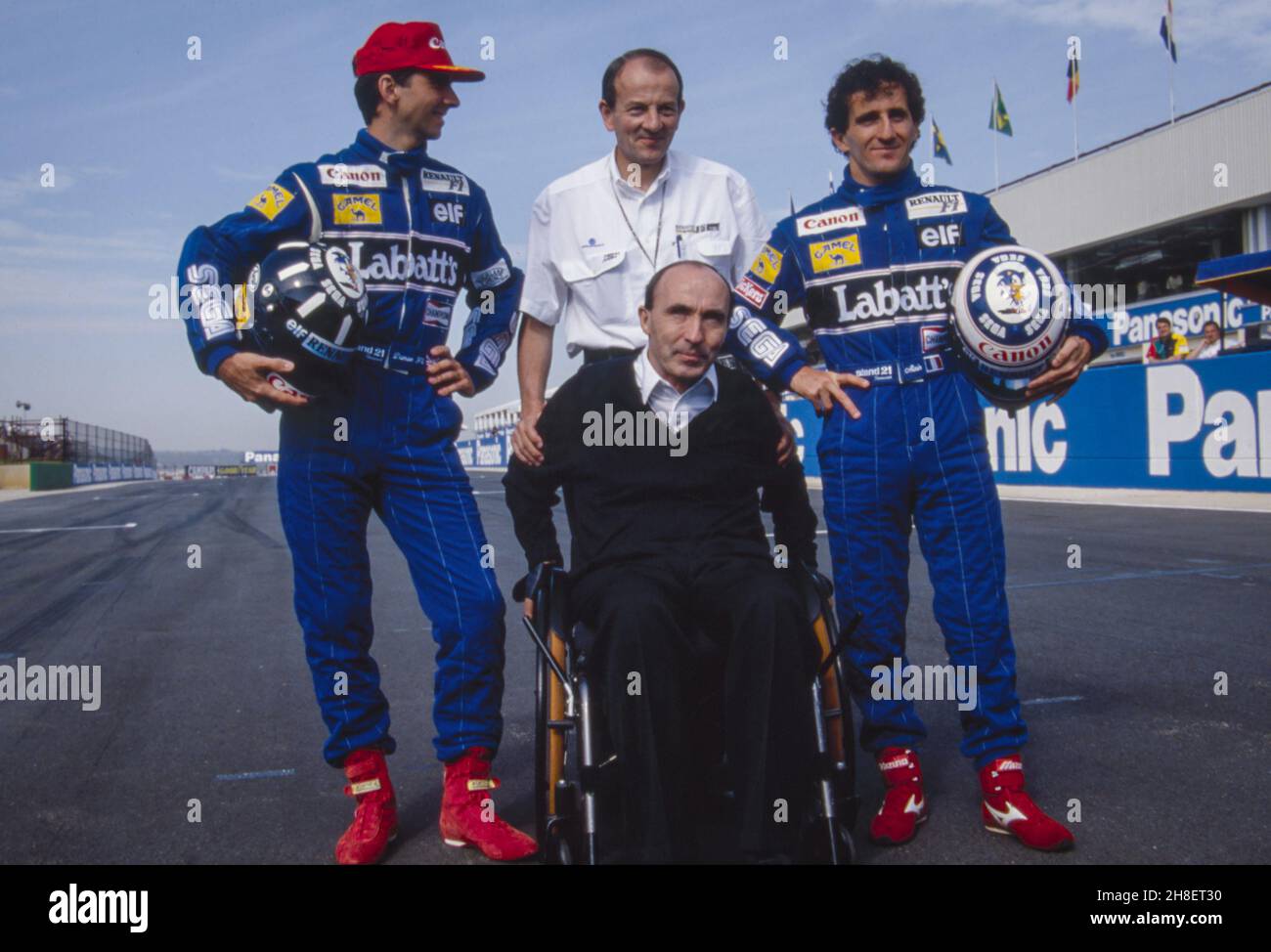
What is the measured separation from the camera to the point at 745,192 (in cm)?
355

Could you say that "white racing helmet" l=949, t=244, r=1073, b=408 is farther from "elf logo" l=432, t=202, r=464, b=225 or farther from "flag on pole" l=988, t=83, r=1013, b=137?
"flag on pole" l=988, t=83, r=1013, b=137

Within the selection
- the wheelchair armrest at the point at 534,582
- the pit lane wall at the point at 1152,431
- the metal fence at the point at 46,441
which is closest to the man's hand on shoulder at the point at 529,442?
the wheelchair armrest at the point at 534,582

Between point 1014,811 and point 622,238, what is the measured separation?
1.87 m

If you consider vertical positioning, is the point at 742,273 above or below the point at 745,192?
below

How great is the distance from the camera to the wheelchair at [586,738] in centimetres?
253

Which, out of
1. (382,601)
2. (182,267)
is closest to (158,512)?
(382,601)

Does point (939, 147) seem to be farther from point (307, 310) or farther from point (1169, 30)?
point (307, 310)

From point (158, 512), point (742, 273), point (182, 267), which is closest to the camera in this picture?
point (182, 267)

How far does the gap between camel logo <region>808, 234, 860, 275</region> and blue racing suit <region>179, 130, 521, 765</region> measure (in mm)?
1007

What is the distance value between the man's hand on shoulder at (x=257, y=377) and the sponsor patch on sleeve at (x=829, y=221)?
1.40m

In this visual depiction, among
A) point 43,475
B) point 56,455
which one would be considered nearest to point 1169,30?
point 43,475
